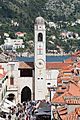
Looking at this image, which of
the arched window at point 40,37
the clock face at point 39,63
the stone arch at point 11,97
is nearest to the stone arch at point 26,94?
the stone arch at point 11,97

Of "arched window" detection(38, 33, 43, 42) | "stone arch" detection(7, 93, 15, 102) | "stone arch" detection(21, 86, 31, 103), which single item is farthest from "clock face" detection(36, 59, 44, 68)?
"stone arch" detection(7, 93, 15, 102)

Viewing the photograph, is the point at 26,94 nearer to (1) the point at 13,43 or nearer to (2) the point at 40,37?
(2) the point at 40,37

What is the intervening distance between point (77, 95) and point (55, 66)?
138ft

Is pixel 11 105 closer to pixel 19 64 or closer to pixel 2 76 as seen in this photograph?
pixel 2 76

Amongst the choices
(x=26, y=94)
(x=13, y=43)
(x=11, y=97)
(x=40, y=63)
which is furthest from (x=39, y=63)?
(x=13, y=43)

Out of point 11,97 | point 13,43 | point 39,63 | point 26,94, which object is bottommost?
point 13,43

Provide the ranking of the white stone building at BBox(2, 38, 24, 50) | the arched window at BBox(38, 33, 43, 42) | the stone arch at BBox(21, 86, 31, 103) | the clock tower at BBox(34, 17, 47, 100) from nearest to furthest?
the clock tower at BBox(34, 17, 47, 100), the arched window at BBox(38, 33, 43, 42), the stone arch at BBox(21, 86, 31, 103), the white stone building at BBox(2, 38, 24, 50)

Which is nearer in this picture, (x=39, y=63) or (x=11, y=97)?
(x=39, y=63)

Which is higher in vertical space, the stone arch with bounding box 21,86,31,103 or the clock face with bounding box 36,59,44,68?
the clock face with bounding box 36,59,44,68

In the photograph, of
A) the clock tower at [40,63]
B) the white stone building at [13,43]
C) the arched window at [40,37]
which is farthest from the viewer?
the white stone building at [13,43]

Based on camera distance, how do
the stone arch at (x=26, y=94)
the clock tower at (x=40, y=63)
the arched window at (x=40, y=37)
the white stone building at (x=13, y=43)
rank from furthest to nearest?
the white stone building at (x=13, y=43), the stone arch at (x=26, y=94), the arched window at (x=40, y=37), the clock tower at (x=40, y=63)

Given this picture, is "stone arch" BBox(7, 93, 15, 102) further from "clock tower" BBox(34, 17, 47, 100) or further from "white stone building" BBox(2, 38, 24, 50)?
"white stone building" BBox(2, 38, 24, 50)

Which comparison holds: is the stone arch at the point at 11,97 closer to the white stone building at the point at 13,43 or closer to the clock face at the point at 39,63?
the clock face at the point at 39,63

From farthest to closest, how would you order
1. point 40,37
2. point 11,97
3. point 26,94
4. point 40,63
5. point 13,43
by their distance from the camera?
point 13,43 < point 26,94 < point 11,97 < point 40,37 < point 40,63
